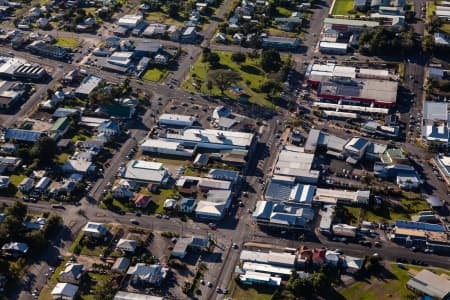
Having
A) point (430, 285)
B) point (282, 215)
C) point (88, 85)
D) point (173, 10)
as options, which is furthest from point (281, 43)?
point (430, 285)

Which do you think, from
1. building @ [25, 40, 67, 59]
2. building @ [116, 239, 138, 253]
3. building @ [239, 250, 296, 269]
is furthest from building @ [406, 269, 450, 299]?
building @ [25, 40, 67, 59]

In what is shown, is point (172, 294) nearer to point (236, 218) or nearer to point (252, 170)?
point (236, 218)

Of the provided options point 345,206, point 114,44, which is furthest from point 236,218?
point 114,44

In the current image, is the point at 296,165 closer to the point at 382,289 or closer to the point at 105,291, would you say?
the point at 382,289

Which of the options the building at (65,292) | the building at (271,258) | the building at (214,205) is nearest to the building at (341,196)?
the building at (271,258)

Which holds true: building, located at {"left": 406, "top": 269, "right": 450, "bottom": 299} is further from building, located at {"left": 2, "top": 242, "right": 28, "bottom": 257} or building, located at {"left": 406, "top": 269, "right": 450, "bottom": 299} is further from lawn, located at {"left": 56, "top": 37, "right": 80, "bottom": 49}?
lawn, located at {"left": 56, "top": 37, "right": 80, "bottom": 49}

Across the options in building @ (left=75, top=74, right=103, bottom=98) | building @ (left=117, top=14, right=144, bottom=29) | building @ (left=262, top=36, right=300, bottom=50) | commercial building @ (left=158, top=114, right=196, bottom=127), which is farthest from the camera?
building @ (left=117, top=14, right=144, bottom=29)
